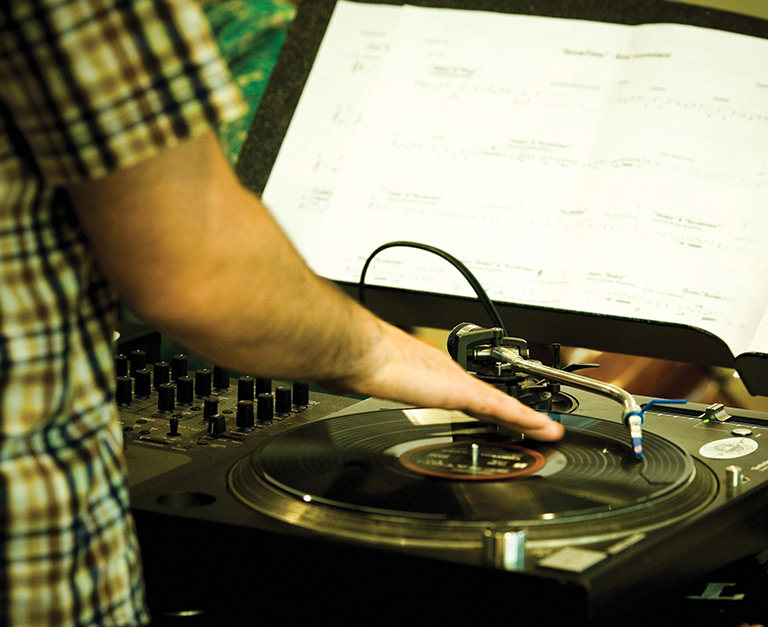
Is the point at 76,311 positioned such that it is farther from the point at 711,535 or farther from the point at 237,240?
the point at 711,535

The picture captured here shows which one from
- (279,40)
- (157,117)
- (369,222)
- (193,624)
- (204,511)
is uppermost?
(279,40)

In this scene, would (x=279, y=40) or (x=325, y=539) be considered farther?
(x=279, y=40)

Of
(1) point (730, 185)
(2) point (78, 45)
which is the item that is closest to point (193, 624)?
(2) point (78, 45)

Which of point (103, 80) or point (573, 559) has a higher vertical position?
point (103, 80)

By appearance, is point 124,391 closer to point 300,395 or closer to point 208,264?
point 300,395

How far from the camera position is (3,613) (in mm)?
541

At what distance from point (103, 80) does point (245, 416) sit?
53 centimetres

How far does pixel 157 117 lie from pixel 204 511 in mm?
355

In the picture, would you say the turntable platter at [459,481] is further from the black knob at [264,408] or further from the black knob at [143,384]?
the black knob at [143,384]

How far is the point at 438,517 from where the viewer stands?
701mm

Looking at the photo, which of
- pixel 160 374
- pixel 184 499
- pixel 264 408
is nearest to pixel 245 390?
pixel 264 408

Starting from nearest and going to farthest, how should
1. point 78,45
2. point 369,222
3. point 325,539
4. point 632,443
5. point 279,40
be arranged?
point 78,45 < point 325,539 < point 632,443 < point 369,222 < point 279,40

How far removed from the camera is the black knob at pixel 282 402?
1046 mm

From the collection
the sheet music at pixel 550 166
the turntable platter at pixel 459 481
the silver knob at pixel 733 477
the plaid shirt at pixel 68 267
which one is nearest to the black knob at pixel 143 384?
the turntable platter at pixel 459 481
